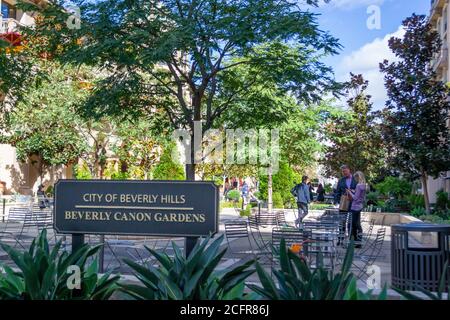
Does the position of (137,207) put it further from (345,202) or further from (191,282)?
(345,202)

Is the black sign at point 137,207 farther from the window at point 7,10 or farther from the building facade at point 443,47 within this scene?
the window at point 7,10

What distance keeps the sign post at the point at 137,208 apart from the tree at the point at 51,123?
673 inches

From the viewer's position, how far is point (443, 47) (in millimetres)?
26875

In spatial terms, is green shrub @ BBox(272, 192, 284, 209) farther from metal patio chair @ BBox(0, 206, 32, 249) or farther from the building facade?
metal patio chair @ BBox(0, 206, 32, 249)

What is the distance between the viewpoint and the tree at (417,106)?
59.7 ft

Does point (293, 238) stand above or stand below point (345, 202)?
below

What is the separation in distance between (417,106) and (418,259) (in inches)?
520

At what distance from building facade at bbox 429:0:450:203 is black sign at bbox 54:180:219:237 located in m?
19.7


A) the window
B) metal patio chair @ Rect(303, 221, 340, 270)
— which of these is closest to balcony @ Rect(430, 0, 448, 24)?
metal patio chair @ Rect(303, 221, 340, 270)

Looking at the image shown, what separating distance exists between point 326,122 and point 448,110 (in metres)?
9.16

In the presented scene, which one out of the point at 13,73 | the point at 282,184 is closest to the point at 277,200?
the point at 282,184

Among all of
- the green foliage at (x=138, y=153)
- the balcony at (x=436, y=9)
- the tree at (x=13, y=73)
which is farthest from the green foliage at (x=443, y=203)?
the tree at (x=13, y=73)

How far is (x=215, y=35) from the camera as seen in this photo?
1137cm
